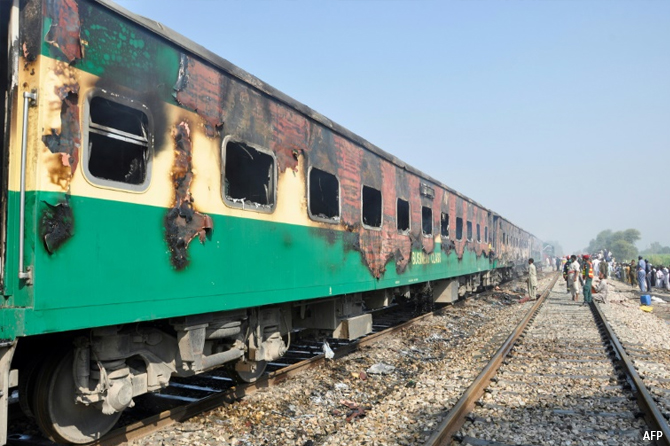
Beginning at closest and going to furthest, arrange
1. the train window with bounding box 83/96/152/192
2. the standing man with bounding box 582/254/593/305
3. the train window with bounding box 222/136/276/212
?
the train window with bounding box 83/96/152/192 → the train window with bounding box 222/136/276/212 → the standing man with bounding box 582/254/593/305

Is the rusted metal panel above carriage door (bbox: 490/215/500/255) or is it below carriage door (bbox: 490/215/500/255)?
above

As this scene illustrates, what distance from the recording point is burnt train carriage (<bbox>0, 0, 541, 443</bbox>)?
3076 millimetres

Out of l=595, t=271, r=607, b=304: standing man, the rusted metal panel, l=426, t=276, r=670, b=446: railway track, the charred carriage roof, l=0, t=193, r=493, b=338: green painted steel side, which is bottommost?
l=426, t=276, r=670, b=446: railway track

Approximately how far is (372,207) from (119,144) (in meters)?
5.03

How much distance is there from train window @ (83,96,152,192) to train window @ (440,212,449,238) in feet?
30.8

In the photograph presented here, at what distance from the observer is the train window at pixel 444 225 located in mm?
12373

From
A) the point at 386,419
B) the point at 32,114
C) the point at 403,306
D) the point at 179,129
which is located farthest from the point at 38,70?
the point at 403,306

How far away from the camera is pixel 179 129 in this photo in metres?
4.10

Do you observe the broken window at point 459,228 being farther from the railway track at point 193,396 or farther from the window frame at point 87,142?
the window frame at point 87,142

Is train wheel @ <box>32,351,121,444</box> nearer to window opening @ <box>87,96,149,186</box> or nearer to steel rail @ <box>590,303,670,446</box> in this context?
window opening @ <box>87,96,149,186</box>

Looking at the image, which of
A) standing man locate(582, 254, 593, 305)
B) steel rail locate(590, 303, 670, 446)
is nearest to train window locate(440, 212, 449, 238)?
steel rail locate(590, 303, 670, 446)

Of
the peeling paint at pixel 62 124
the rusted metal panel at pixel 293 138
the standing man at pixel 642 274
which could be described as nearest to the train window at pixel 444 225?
the rusted metal panel at pixel 293 138

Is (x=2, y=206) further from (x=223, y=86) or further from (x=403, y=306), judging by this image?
(x=403, y=306)

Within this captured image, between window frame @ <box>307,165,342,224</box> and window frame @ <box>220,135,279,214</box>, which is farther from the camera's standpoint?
window frame @ <box>307,165,342,224</box>
